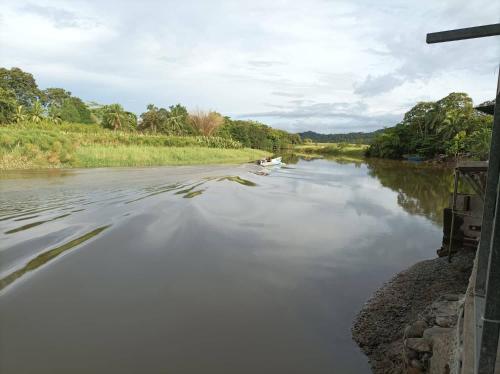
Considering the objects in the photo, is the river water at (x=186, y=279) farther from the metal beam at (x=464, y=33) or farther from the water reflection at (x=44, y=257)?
the metal beam at (x=464, y=33)

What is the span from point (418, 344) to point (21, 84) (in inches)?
2475

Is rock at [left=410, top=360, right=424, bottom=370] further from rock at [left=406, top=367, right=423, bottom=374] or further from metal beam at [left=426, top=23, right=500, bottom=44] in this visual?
metal beam at [left=426, top=23, right=500, bottom=44]

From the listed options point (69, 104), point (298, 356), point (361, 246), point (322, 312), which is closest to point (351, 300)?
point (322, 312)

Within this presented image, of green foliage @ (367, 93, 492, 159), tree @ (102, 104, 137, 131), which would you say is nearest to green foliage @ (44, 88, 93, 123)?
tree @ (102, 104, 137, 131)

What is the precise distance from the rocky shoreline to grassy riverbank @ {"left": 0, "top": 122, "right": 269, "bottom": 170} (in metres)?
19.4

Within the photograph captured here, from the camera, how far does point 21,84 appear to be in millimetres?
51125

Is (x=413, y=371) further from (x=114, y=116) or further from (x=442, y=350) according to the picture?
(x=114, y=116)

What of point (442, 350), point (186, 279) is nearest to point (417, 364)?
point (442, 350)

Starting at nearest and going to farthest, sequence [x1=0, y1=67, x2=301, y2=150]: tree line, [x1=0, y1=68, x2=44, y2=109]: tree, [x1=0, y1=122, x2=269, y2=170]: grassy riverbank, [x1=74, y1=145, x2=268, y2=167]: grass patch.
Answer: [x1=0, y1=122, x2=269, y2=170]: grassy riverbank
[x1=74, y1=145, x2=268, y2=167]: grass patch
[x1=0, y1=67, x2=301, y2=150]: tree line
[x1=0, y1=68, x2=44, y2=109]: tree

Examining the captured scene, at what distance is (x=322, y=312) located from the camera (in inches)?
210

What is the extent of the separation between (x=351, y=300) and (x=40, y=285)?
17.5 ft

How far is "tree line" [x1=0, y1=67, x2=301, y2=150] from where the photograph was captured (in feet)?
137

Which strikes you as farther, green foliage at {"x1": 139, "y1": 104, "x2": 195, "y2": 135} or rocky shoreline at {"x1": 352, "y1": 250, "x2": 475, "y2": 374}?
green foliage at {"x1": 139, "y1": 104, "x2": 195, "y2": 135}

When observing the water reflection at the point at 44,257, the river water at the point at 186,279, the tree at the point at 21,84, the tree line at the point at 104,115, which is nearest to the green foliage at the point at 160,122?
the tree line at the point at 104,115
